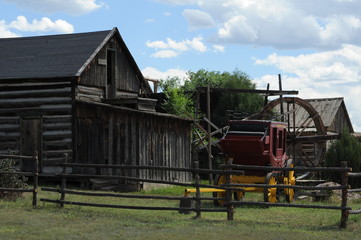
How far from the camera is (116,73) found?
95.2 feet

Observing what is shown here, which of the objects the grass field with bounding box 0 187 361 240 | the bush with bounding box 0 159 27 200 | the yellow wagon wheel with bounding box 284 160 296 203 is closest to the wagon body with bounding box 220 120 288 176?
the yellow wagon wheel with bounding box 284 160 296 203

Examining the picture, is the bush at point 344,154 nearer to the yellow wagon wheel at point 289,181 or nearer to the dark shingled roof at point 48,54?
the yellow wagon wheel at point 289,181

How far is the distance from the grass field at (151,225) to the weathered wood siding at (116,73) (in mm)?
10242

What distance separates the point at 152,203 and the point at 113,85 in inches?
383

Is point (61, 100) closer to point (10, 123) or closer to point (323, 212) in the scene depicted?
point (10, 123)

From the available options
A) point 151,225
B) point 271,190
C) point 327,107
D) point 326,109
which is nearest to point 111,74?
point 271,190

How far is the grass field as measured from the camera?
12031 millimetres

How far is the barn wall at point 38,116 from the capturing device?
25.1 metres

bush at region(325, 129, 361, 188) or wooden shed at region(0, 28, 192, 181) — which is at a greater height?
wooden shed at region(0, 28, 192, 181)

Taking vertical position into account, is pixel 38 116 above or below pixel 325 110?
below

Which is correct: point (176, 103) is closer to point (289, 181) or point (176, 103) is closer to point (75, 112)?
point (75, 112)

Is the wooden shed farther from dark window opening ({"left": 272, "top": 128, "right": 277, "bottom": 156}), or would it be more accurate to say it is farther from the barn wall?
dark window opening ({"left": 272, "top": 128, "right": 277, "bottom": 156})

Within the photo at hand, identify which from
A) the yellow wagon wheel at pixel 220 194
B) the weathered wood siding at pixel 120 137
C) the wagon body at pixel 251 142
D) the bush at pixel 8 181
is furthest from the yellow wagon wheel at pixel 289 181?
the bush at pixel 8 181

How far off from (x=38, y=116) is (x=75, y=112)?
1695 millimetres
